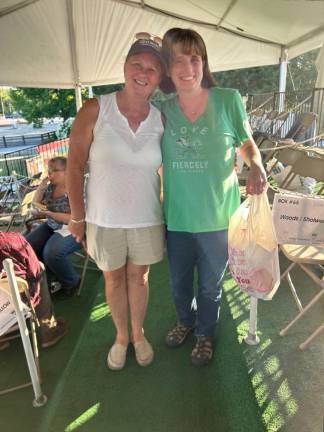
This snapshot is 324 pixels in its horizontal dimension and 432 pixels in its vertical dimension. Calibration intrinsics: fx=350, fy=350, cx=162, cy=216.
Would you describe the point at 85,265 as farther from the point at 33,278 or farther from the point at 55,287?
the point at 33,278

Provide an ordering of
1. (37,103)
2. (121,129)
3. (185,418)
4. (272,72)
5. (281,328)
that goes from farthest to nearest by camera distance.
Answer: (272,72) → (37,103) → (281,328) → (185,418) → (121,129)

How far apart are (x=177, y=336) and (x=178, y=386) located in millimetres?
326

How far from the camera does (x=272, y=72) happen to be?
73.5 ft

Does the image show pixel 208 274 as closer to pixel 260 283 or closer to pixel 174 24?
pixel 260 283

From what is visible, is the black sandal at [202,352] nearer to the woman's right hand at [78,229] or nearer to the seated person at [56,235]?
the woman's right hand at [78,229]

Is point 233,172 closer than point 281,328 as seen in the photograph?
Yes

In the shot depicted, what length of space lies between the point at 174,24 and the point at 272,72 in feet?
65.8

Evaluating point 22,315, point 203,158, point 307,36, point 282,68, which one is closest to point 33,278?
point 22,315

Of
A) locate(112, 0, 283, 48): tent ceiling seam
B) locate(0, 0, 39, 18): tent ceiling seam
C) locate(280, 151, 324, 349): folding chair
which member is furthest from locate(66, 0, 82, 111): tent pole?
locate(280, 151, 324, 349): folding chair

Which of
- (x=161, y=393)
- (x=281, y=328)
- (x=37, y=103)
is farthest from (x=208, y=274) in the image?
(x=37, y=103)

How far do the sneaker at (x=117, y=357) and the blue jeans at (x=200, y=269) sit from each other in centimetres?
40

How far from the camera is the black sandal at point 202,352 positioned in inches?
75.5

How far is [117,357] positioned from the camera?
1946 mm

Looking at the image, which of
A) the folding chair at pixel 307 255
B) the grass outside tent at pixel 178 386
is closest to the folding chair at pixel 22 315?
the grass outside tent at pixel 178 386
